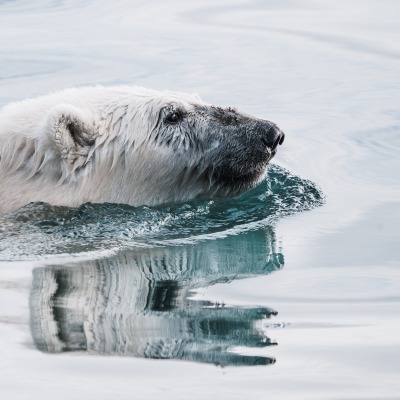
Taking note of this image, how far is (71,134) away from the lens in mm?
8383

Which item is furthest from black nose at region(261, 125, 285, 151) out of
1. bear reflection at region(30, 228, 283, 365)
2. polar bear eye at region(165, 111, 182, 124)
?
bear reflection at region(30, 228, 283, 365)

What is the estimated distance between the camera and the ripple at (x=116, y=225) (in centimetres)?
836

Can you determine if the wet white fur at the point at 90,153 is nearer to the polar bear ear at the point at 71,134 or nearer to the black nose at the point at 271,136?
the polar bear ear at the point at 71,134

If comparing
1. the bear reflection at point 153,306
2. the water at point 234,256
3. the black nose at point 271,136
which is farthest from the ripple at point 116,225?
the black nose at point 271,136

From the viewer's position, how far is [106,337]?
6.34m

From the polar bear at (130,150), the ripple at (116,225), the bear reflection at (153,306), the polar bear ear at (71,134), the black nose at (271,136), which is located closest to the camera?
the bear reflection at (153,306)

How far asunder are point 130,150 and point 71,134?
0.57m

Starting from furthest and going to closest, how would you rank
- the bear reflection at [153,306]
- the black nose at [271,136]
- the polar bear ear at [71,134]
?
the black nose at [271,136] < the polar bear ear at [71,134] < the bear reflection at [153,306]

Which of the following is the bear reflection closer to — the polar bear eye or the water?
the water

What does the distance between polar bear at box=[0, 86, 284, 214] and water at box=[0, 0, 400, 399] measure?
18cm

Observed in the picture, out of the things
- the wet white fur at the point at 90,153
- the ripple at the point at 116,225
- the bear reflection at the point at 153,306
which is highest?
the wet white fur at the point at 90,153

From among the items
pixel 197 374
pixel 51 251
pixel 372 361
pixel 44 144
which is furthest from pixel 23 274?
pixel 372 361

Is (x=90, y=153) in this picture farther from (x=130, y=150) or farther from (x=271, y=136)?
(x=271, y=136)

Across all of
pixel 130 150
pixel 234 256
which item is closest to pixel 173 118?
pixel 130 150
